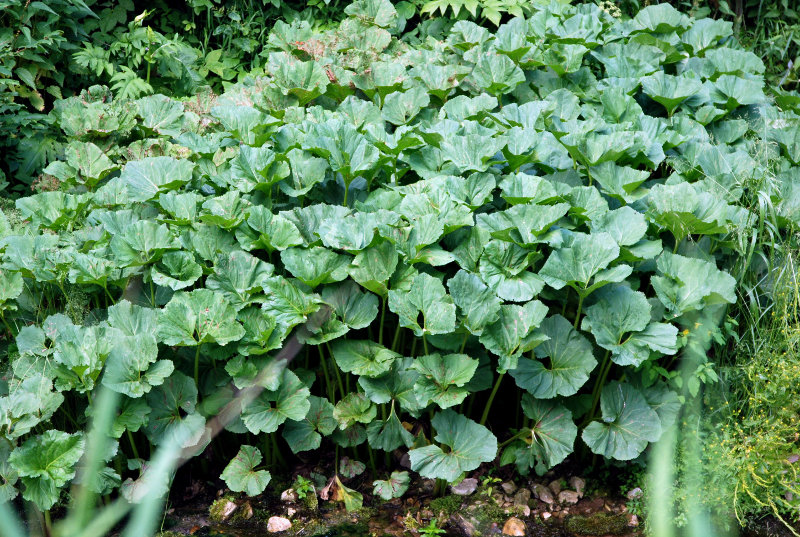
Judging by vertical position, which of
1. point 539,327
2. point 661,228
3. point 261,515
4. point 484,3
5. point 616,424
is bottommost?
point 261,515

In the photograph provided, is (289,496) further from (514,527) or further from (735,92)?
(735,92)

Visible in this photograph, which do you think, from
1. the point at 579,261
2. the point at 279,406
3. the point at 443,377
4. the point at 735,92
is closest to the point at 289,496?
the point at 279,406

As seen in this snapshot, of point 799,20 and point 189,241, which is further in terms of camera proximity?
point 799,20

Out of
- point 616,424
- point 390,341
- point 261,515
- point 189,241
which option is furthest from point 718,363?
point 189,241

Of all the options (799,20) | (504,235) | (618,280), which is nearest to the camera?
(618,280)

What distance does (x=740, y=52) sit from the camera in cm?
414

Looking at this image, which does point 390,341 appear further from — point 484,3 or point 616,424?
point 484,3

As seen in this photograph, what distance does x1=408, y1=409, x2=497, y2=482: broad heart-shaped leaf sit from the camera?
8.08ft

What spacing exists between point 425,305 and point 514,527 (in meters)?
0.82

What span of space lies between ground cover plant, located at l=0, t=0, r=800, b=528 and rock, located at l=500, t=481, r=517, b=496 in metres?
0.10

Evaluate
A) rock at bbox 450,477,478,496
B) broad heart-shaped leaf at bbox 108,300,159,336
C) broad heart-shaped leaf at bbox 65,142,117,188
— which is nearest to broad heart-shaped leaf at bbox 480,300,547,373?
rock at bbox 450,477,478,496

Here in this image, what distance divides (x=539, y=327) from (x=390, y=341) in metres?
0.63

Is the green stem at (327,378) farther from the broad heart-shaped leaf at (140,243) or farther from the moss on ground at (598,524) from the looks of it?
the moss on ground at (598,524)

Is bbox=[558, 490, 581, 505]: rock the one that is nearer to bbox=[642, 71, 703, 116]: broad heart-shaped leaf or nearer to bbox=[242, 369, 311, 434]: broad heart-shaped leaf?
bbox=[242, 369, 311, 434]: broad heart-shaped leaf
